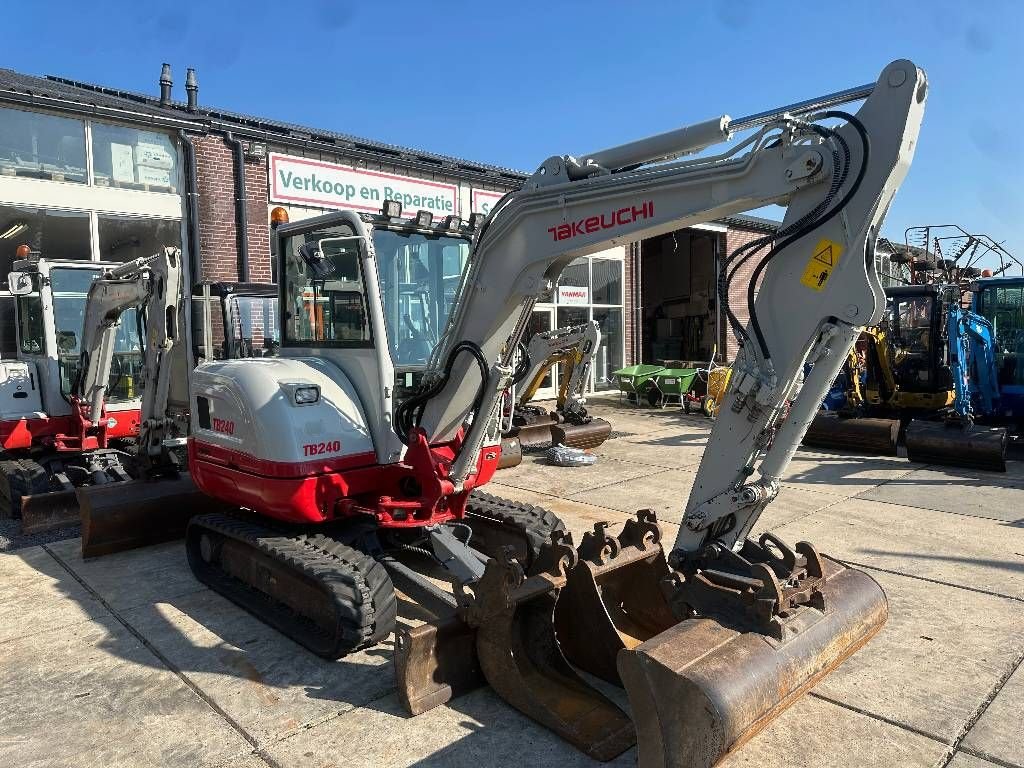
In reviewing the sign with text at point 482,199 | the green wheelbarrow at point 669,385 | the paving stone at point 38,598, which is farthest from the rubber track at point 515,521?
the green wheelbarrow at point 669,385

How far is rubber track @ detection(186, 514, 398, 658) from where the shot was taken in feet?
13.0

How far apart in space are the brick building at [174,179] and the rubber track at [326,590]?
20.3ft

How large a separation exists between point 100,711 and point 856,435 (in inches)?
383

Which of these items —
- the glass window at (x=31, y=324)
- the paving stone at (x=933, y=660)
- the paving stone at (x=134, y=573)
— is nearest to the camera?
the paving stone at (x=933, y=660)

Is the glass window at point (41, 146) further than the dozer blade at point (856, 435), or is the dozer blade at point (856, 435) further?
the dozer blade at point (856, 435)

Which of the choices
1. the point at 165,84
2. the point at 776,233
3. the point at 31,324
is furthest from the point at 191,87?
the point at 776,233

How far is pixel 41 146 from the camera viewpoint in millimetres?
9688

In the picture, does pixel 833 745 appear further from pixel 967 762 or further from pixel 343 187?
pixel 343 187

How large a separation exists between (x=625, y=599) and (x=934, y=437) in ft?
23.5

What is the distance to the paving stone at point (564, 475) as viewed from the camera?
8.52 m

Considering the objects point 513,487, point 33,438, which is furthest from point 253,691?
point 33,438

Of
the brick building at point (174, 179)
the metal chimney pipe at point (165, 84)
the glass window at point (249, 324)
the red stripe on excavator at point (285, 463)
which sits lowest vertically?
the red stripe on excavator at point (285, 463)

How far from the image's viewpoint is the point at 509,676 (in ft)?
11.8

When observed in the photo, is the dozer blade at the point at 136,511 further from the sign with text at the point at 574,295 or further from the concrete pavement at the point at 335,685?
the sign with text at the point at 574,295
